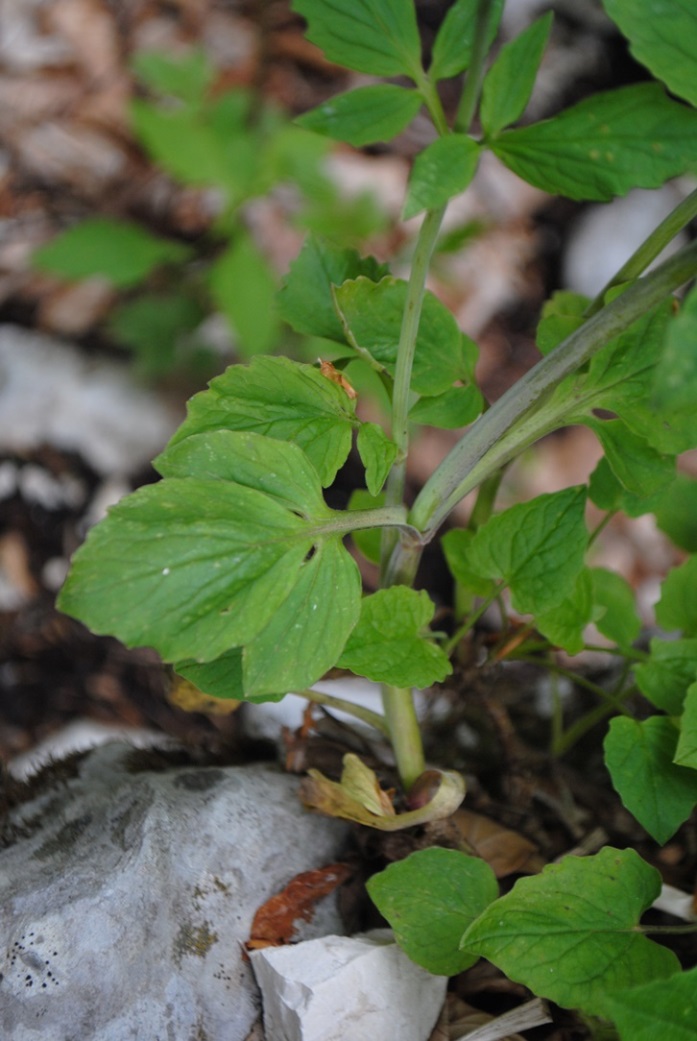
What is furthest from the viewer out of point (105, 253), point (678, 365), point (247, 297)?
point (105, 253)

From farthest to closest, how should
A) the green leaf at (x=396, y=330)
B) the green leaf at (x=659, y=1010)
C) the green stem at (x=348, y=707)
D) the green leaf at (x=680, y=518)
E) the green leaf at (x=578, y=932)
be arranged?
1. the green leaf at (x=680, y=518)
2. the green stem at (x=348, y=707)
3. the green leaf at (x=396, y=330)
4. the green leaf at (x=578, y=932)
5. the green leaf at (x=659, y=1010)

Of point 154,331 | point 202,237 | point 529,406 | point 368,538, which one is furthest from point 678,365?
point 202,237

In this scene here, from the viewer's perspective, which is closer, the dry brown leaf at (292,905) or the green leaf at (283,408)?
the green leaf at (283,408)

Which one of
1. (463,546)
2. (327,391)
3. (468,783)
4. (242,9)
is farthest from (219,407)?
(242,9)

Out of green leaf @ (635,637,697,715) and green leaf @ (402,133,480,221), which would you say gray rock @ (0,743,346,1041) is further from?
green leaf @ (402,133,480,221)

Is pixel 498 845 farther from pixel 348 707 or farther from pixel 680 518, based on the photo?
pixel 680 518

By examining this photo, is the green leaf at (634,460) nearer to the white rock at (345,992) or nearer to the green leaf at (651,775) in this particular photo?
the green leaf at (651,775)

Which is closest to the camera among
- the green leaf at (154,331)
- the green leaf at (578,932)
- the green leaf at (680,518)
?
the green leaf at (578,932)

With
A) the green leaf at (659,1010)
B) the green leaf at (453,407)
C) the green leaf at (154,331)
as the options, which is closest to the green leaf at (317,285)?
the green leaf at (453,407)

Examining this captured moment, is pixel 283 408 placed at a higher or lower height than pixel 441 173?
lower
